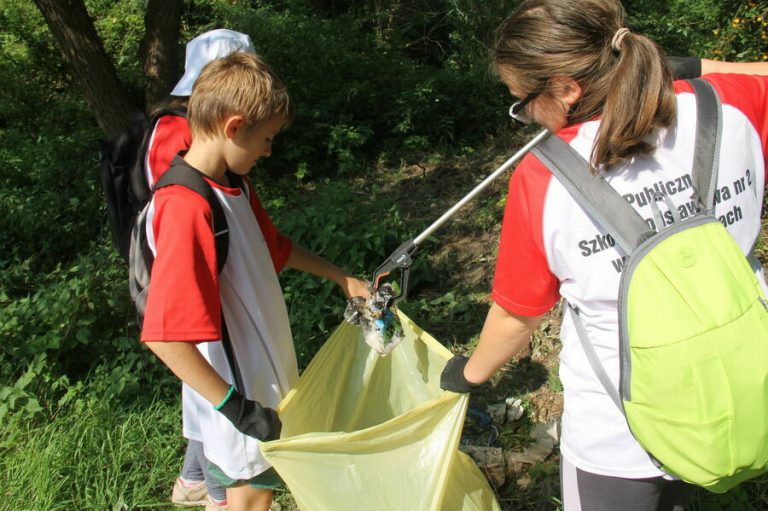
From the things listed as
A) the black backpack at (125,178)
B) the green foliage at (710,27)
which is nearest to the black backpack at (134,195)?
the black backpack at (125,178)

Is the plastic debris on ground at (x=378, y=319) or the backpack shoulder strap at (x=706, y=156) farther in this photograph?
the plastic debris on ground at (x=378, y=319)

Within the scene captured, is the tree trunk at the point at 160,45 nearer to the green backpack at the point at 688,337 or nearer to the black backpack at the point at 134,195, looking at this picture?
the black backpack at the point at 134,195

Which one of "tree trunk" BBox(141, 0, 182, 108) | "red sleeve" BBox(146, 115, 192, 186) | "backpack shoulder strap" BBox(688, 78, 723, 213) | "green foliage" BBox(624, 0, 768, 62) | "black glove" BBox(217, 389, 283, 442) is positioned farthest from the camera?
"tree trunk" BBox(141, 0, 182, 108)

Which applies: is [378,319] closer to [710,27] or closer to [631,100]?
[631,100]

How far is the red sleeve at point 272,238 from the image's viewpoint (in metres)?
1.98

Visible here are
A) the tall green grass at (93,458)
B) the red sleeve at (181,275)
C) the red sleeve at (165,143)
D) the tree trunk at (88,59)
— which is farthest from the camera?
the tree trunk at (88,59)

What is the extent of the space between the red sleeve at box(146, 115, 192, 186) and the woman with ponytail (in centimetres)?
113

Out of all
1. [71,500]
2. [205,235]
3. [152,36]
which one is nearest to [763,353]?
[205,235]

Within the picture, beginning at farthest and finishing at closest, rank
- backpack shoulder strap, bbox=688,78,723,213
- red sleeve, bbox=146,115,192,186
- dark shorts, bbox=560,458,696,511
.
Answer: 1. red sleeve, bbox=146,115,192,186
2. dark shorts, bbox=560,458,696,511
3. backpack shoulder strap, bbox=688,78,723,213

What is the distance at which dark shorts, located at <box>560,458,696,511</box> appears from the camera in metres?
1.41

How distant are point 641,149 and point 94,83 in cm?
404

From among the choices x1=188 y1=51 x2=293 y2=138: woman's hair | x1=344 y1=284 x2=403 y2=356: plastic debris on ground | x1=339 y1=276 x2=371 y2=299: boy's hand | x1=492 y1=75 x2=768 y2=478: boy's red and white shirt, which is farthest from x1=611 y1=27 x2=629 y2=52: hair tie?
x1=339 y1=276 x2=371 y2=299: boy's hand

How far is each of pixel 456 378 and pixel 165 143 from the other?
1.20 meters

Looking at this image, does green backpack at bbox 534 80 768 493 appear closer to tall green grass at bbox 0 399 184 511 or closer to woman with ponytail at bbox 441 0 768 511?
woman with ponytail at bbox 441 0 768 511
